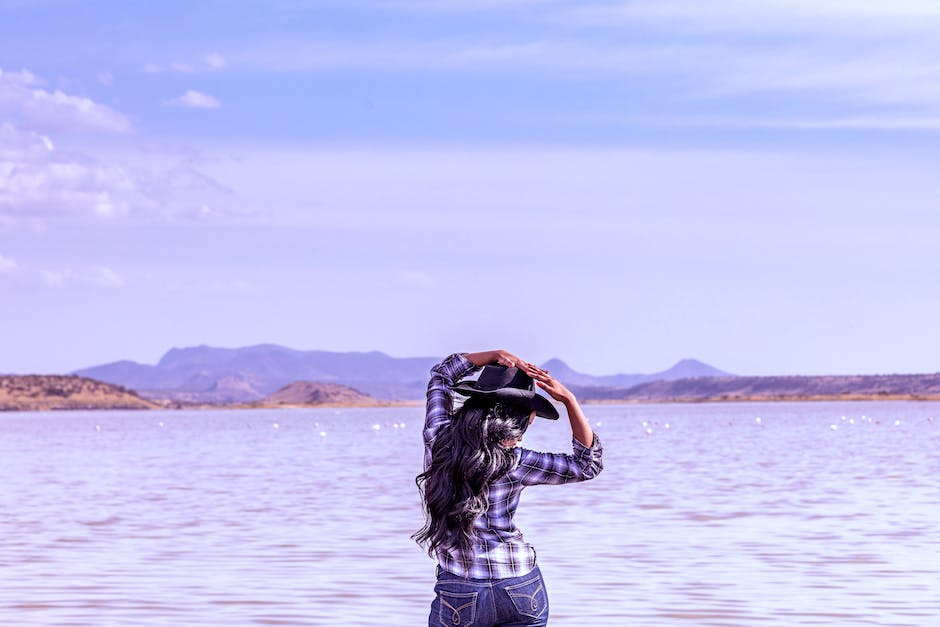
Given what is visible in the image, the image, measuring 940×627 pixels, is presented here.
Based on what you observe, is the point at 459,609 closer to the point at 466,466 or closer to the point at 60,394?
the point at 466,466

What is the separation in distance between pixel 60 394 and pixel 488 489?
188m

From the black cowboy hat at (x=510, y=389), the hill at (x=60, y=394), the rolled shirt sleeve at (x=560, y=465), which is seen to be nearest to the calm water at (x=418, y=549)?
the rolled shirt sleeve at (x=560, y=465)

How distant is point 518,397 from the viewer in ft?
18.6

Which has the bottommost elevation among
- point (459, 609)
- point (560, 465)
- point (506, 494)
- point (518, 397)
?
point (459, 609)

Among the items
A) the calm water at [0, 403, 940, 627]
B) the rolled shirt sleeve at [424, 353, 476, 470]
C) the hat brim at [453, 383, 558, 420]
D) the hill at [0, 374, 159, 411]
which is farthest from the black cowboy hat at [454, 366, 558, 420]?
the hill at [0, 374, 159, 411]

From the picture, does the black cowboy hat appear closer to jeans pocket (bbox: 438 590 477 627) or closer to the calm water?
jeans pocket (bbox: 438 590 477 627)

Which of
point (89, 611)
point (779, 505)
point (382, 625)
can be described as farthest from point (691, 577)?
point (779, 505)

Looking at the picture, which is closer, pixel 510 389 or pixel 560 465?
pixel 510 389

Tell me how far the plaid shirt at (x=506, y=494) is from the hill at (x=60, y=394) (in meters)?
181

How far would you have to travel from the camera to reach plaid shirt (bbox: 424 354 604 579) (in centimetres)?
582

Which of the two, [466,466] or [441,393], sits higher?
[441,393]

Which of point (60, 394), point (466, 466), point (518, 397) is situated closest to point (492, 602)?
point (466, 466)

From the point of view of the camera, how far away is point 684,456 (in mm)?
41969

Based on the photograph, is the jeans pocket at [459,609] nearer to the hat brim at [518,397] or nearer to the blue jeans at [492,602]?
the blue jeans at [492,602]
